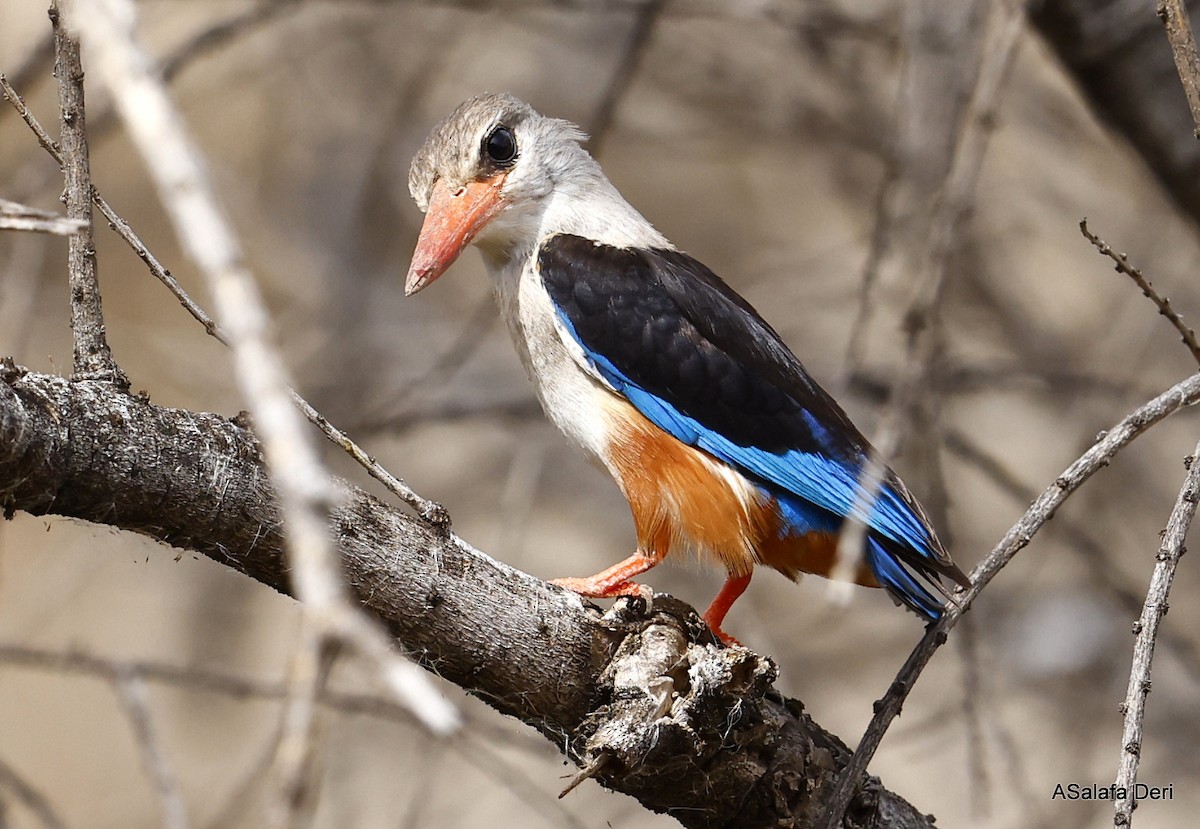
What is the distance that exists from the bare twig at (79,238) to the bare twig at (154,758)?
50cm

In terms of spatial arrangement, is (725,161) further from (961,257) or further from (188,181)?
(188,181)

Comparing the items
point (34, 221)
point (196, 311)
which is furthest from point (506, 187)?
point (34, 221)

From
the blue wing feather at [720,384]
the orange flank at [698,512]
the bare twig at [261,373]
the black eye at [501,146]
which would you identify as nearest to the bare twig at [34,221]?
the bare twig at [261,373]

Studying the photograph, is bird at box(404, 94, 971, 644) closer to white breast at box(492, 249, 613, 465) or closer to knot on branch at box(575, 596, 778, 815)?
white breast at box(492, 249, 613, 465)

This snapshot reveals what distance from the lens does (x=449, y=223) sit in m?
2.71

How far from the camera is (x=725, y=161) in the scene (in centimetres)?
612

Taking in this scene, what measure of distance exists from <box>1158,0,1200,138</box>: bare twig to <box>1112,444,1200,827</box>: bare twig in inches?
19.3

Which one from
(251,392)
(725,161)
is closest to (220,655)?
(725,161)

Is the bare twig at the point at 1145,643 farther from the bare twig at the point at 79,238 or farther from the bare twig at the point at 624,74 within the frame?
the bare twig at the point at 624,74

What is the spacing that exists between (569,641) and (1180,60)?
1183 millimetres

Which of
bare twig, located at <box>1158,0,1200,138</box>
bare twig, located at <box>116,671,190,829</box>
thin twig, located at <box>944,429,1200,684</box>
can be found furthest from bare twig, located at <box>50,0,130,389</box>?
thin twig, located at <box>944,429,1200,684</box>

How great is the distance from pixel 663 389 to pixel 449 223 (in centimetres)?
56

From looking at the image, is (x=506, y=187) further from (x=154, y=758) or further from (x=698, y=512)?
(x=154, y=758)

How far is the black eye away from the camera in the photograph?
2887 millimetres
